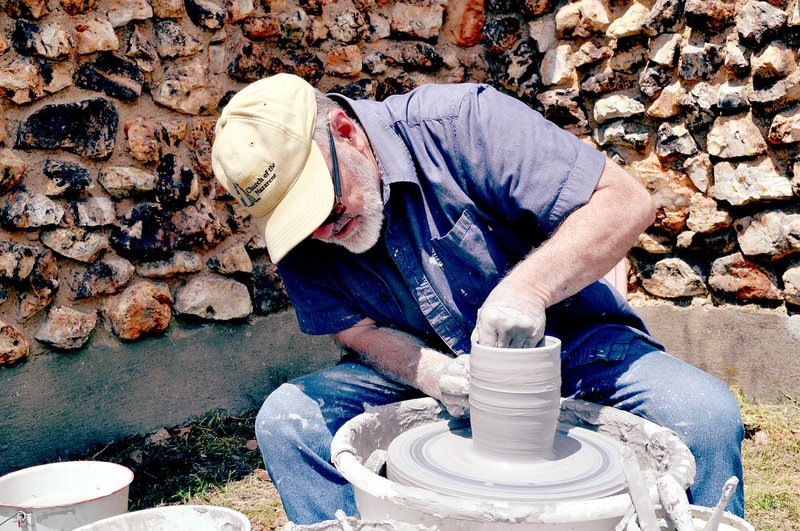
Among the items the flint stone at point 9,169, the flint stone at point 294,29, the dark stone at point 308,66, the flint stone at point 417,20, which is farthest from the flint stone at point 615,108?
the flint stone at point 9,169

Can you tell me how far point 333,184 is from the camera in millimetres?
2039

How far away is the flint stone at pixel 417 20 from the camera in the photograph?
406 centimetres

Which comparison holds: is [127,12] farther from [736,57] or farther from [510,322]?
[736,57]

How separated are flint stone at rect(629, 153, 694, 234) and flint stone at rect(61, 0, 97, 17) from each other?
2746 millimetres

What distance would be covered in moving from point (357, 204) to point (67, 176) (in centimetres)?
158

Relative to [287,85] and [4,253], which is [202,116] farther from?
[287,85]

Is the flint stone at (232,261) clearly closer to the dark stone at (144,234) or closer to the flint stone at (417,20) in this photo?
the dark stone at (144,234)

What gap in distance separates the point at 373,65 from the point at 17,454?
2531 mm

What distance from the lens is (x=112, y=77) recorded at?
3.20m

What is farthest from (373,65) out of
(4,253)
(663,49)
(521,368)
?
(521,368)

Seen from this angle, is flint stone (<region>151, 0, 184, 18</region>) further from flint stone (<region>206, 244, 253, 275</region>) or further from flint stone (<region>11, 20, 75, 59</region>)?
flint stone (<region>206, 244, 253, 275</region>)

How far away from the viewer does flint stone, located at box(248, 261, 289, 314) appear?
3746 mm

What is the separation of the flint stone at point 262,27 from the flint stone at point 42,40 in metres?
0.85

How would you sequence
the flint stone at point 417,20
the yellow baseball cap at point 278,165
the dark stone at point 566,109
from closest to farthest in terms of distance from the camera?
the yellow baseball cap at point 278,165 → the flint stone at point 417,20 → the dark stone at point 566,109
